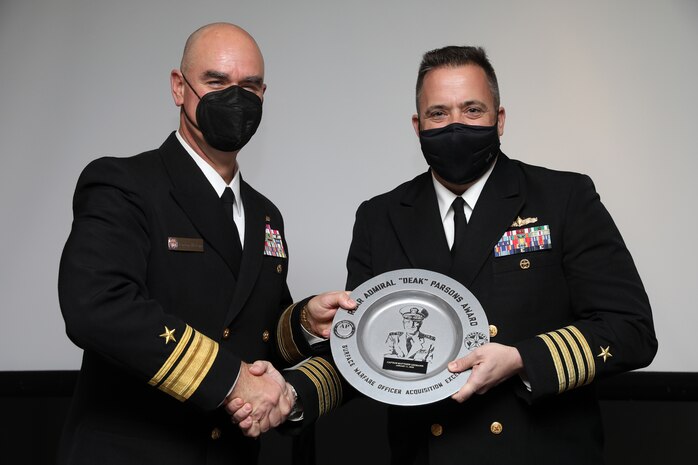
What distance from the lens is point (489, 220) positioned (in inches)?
98.6

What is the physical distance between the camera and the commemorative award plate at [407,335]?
7.36 ft

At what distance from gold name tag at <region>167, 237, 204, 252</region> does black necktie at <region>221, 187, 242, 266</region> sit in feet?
0.43

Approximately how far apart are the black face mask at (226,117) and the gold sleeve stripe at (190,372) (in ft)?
2.24

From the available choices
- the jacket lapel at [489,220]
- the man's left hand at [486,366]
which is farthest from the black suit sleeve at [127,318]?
the jacket lapel at [489,220]

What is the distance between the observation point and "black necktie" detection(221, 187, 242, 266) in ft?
8.40

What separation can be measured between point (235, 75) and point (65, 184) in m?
Answer: 1.94

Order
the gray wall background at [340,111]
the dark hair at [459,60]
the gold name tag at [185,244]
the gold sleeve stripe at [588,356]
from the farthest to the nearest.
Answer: the gray wall background at [340,111], the dark hair at [459,60], the gold name tag at [185,244], the gold sleeve stripe at [588,356]

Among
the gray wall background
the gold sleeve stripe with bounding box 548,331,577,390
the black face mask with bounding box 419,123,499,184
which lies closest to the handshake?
the black face mask with bounding box 419,123,499,184

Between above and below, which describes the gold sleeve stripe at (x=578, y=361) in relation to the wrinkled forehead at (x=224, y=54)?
below

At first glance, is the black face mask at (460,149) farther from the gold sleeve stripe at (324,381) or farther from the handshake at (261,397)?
the gold sleeve stripe at (324,381)

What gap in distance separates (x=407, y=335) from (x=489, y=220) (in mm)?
462

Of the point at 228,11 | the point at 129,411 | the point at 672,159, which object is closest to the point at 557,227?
the point at 129,411

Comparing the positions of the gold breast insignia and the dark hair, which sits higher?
the dark hair

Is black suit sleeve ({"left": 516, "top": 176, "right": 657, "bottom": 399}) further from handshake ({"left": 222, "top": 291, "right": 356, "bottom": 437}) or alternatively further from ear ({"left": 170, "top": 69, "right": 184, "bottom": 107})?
ear ({"left": 170, "top": 69, "right": 184, "bottom": 107})
